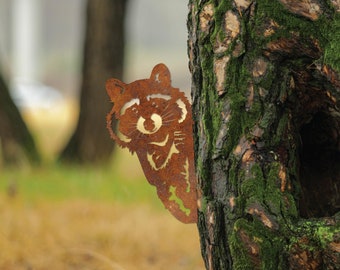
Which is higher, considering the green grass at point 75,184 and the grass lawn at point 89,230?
the green grass at point 75,184

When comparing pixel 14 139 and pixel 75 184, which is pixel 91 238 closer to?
pixel 75 184

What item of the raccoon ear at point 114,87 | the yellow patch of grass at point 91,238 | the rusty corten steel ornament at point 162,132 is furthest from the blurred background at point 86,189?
the raccoon ear at point 114,87

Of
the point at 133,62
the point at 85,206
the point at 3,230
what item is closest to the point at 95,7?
the point at 85,206

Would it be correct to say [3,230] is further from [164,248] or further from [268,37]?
[268,37]

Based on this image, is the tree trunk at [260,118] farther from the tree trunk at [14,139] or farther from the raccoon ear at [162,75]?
the tree trunk at [14,139]

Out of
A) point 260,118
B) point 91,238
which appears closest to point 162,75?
point 260,118
